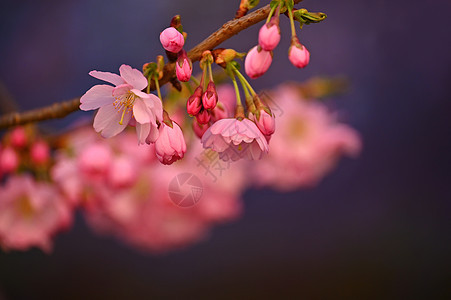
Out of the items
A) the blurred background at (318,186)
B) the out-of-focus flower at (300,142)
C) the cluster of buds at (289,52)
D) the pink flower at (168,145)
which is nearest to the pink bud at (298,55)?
the cluster of buds at (289,52)

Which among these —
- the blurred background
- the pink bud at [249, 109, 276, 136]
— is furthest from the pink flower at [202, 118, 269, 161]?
the blurred background

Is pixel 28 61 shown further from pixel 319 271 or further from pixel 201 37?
pixel 319 271

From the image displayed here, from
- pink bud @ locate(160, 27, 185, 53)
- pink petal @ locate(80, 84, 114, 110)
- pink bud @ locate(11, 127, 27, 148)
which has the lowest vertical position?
pink petal @ locate(80, 84, 114, 110)

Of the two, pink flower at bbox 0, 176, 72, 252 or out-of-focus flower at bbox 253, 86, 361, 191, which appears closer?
pink flower at bbox 0, 176, 72, 252

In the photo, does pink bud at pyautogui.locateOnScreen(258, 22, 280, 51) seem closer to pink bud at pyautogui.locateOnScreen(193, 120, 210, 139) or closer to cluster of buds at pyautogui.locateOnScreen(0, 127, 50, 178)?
pink bud at pyautogui.locateOnScreen(193, 120, 210, 139)

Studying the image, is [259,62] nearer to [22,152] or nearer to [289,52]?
[289,52]

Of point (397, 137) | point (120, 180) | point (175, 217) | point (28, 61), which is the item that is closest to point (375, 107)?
point (397, 137)

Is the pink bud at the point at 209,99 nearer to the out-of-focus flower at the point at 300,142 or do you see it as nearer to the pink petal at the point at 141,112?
the pink petal at the point at 141,112
